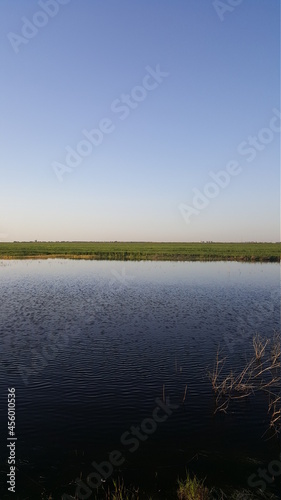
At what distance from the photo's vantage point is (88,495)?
32.3 ft

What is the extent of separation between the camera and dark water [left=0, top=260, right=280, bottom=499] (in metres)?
11.1

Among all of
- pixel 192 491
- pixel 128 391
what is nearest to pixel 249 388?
pixel 128 391

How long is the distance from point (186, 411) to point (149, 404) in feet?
4.85

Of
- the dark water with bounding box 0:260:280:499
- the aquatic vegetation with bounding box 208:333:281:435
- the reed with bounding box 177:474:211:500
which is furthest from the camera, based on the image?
the aquatic vegetation with bounding box 208:333:281:435

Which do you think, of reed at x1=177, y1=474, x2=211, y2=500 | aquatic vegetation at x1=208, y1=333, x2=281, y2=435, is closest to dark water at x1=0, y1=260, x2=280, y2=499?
aquatic vegetation at x1=208, y1=333, x2=281, y2=435

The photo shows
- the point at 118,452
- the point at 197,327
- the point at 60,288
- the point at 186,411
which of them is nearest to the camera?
the point at 118,452

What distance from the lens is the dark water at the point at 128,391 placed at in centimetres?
1113

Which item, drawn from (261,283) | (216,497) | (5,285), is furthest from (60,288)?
(216,497)

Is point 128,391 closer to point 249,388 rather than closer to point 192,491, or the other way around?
point 249,388

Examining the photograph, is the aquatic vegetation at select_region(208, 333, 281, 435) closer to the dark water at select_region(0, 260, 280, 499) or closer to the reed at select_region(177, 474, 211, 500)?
the dark water at select_region(0, 260, 280, 499)

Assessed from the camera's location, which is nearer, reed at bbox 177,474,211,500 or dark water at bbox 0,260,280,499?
reed at bbox 177,474,211,500

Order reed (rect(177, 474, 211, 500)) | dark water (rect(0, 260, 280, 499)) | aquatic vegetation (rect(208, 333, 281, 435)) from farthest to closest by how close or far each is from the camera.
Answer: aquatic vegetation (rect(208, 333, 281, 435)) → dark water (rect(0, 260, 280, 499)) → reed (rect(177, 474, 211, 500))

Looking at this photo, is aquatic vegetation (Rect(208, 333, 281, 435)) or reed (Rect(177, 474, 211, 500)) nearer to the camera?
reed (Rect(177, 474, 211, 500))

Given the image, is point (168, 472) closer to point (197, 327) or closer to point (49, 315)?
point (197, 327)
